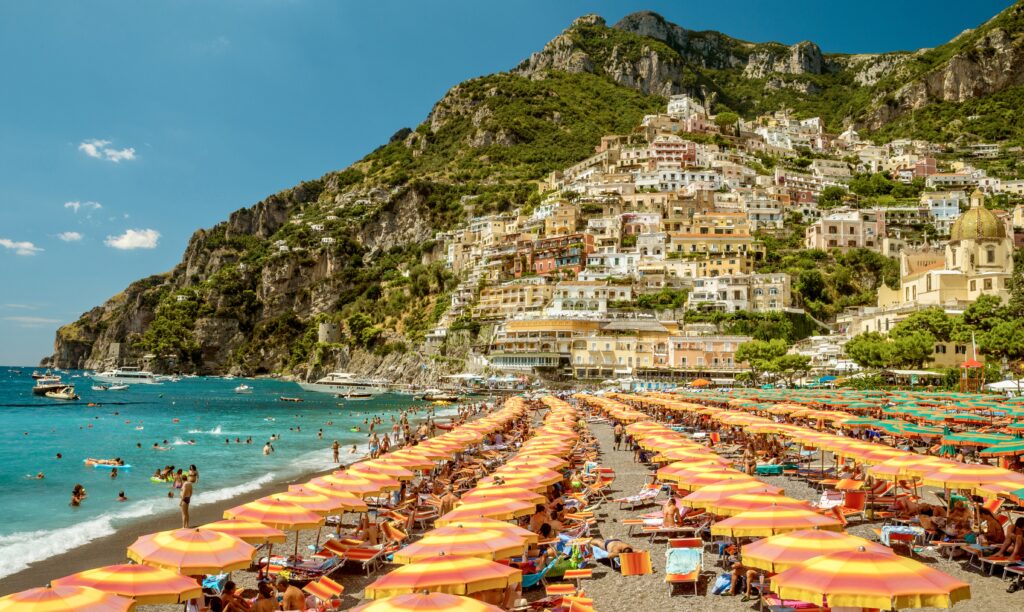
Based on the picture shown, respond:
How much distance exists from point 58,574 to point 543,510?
8.95 meters

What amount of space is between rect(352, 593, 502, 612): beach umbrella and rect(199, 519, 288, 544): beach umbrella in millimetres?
4249

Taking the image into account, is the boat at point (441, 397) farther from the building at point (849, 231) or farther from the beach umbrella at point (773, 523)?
the beach umbrella at point (773, 523)

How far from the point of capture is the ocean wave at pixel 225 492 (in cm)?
2050

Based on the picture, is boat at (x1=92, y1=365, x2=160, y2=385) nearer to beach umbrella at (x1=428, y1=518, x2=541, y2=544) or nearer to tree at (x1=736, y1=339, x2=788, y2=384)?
tree at (x1=736, y1=339, x2=788, y2=384)

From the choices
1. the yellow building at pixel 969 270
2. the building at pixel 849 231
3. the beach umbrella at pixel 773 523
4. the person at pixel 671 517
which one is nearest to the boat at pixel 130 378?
the building at pixel 849 231

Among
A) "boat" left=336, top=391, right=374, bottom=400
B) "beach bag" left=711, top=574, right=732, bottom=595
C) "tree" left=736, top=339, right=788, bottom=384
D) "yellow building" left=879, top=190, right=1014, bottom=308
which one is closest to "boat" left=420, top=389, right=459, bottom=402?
"boat" left=336, top=391, right=374, bottom=400

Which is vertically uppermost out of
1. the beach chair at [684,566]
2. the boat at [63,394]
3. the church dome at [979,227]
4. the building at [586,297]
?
the church dome at [979,227]

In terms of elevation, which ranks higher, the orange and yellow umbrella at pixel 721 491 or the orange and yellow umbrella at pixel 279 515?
the orange and yellow umbrella at pixel 721 491

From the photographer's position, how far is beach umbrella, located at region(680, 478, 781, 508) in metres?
10.9

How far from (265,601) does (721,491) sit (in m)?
6.84

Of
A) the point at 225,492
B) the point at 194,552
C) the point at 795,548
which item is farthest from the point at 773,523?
the point at 225,492

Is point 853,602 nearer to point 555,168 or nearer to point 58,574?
point 58,574

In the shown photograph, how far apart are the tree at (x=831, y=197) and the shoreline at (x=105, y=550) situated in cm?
9743

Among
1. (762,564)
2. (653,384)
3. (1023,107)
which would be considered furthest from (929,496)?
(1023,107)
